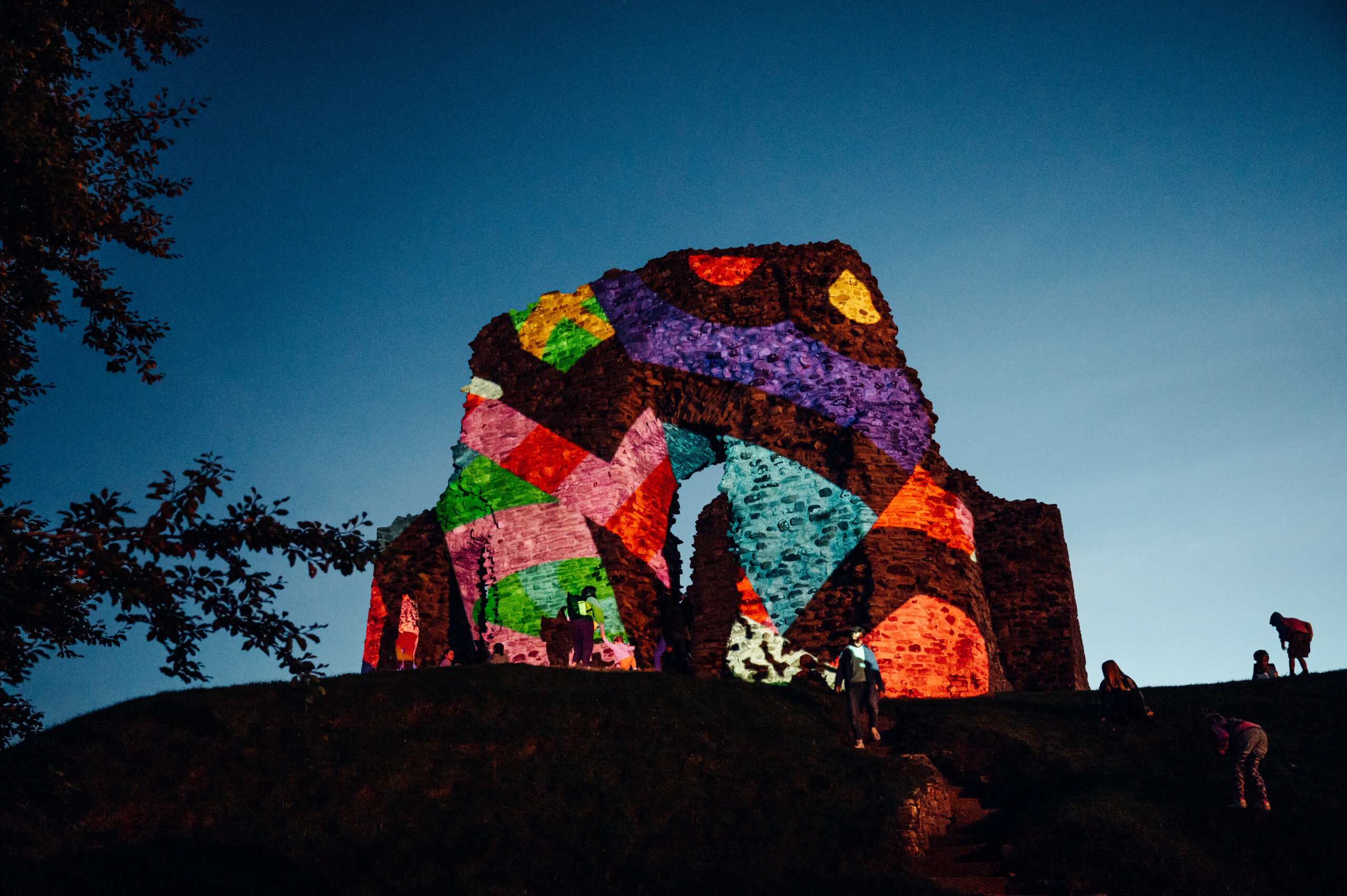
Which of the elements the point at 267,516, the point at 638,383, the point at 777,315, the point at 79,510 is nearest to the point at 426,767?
the point at 267,516

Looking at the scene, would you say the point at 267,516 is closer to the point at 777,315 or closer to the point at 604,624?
the point at 604,624

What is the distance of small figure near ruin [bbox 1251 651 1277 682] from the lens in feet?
39.9

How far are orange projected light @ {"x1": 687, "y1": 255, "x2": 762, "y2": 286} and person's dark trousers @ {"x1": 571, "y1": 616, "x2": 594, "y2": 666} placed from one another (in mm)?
6778

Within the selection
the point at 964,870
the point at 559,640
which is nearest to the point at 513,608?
the point at 559,640

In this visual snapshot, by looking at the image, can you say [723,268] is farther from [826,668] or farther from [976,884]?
[976,884]

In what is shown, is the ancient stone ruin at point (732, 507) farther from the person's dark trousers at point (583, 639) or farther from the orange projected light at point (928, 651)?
the person's dark trousers at point (583, 639)

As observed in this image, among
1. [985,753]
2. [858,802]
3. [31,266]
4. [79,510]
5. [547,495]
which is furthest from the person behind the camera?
[547,495]

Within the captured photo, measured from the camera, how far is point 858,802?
314 inches

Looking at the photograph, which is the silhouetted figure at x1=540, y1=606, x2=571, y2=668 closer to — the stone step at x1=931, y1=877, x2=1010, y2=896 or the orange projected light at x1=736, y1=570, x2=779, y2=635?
the orange projected light at x1=736, y1=570, x2=779, y2=635

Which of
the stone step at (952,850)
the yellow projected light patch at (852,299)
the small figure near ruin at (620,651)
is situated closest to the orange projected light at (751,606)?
the small figure near ruin at (620,651)

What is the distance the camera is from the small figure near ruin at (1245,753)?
298 inches

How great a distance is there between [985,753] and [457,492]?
33.8 feet

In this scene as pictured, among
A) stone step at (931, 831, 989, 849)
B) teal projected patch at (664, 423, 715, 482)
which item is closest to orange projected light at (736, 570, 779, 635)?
teal projected patch at (664, 423, 715, 482)

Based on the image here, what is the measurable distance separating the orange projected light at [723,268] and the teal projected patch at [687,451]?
269 cm
